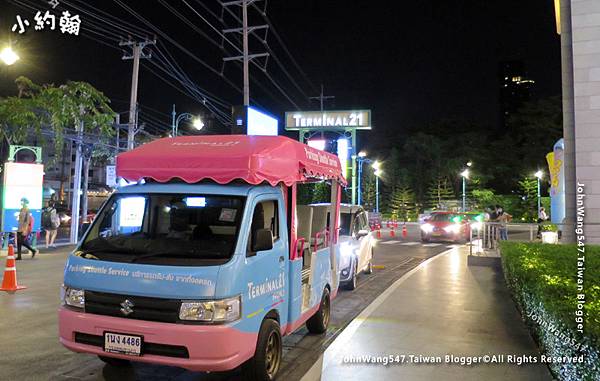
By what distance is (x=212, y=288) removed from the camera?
13.4 feet

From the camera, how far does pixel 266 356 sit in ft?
15.5

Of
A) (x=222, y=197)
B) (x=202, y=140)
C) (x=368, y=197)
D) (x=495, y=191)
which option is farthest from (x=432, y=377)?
(x=495, y=191)

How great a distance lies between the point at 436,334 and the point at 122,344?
170 inches

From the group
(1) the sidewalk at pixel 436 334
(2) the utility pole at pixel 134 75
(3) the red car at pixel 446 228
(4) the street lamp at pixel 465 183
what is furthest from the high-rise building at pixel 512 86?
(1) the sidewalk at pixel 436 334

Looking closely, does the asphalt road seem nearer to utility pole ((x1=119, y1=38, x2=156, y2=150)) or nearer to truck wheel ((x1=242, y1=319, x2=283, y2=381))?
truck wheel ((x1=242, y1=319, x2=283, y2=381))

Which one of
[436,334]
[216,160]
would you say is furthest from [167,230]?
[436,334]

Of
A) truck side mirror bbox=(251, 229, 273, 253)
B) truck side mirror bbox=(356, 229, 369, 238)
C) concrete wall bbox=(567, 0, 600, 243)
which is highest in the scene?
concrete wall bbox=(567, 0, 600, 243)

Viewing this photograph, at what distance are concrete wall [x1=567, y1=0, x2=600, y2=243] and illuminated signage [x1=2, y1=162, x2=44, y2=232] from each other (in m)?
17.0

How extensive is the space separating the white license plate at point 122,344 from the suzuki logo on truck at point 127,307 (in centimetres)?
20

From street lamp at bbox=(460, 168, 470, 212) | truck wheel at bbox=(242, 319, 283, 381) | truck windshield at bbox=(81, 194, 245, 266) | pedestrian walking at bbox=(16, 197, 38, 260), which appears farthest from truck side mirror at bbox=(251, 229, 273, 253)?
street lamp at bbox=(460, 168, 470, 212)

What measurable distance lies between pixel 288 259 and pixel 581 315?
2.97 meters

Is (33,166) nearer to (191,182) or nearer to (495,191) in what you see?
(191,182)

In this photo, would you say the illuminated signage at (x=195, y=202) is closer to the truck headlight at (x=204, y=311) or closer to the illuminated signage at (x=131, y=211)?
the illuminated signage at (x=131, y=211)

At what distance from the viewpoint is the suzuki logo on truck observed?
4.20 m
